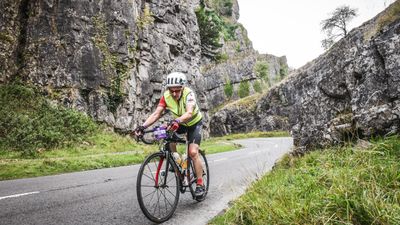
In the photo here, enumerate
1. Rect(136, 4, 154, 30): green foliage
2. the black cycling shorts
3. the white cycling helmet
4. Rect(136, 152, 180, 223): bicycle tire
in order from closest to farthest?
1. Rect(136, 152, 180, 223): bicycle tire
2. the white cycling helmet
3. the black cycling shorts
4. Rect(136, 4, 154, 30): green foliage

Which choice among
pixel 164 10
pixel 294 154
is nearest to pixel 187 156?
pixel 294 154

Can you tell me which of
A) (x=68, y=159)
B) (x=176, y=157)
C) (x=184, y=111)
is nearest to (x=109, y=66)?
(x=68, y=159)

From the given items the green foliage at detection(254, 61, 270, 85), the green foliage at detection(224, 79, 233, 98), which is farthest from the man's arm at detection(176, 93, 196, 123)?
the green foliage at detection(254, 61, 270, 85)

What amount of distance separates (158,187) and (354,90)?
3989 millimetres

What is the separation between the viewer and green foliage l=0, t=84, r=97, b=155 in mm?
15045

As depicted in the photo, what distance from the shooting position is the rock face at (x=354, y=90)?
510cm

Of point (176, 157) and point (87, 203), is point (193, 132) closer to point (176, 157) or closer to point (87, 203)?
point (176, 157)

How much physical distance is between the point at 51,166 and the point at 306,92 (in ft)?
30.0

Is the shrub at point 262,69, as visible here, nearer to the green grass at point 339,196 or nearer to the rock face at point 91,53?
the rock face at point 91,53

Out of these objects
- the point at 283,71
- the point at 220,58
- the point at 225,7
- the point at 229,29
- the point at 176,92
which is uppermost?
the point at 225,7

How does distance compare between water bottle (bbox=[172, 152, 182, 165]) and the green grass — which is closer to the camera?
the green grass

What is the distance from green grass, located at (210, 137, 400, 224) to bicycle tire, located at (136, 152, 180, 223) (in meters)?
0.91

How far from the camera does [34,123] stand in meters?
17.4

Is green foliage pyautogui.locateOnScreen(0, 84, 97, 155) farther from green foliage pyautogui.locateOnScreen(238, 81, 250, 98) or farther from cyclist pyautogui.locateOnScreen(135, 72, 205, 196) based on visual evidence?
green foliage pyautogui.locateOnScreen(238, 81, 250, 98)
